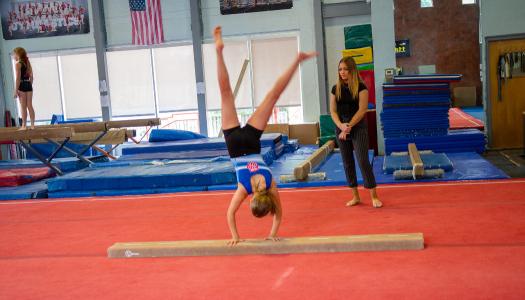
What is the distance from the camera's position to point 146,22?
15.4 metres

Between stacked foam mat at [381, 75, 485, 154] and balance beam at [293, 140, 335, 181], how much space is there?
1.13 m

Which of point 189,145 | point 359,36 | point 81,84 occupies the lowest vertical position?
point 189,145

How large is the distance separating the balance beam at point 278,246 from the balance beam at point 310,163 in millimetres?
2960

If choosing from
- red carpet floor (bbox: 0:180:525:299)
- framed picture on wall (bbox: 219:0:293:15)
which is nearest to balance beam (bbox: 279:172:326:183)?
red carpet floor (bbox: 0:180:525:299)

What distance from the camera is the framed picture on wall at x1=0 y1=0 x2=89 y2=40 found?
51.8 feet

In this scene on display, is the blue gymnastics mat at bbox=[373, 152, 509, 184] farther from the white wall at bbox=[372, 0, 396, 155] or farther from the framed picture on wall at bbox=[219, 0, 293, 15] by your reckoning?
the framed picture on wall at bbox=[219, 0, 293, 15]

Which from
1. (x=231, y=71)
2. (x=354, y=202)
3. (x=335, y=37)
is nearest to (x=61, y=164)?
(x=354, y=202)

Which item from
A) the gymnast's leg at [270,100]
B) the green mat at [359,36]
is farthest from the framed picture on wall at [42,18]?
the gymnast's leg at [270,100]

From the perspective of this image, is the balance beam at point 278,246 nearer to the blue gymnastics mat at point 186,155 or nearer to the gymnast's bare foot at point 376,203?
the gymnast's bare foot at point 376,203

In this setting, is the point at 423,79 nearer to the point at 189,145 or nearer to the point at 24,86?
the point at 189,145

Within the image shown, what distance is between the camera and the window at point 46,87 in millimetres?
16188

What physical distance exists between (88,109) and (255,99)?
16.9 feet

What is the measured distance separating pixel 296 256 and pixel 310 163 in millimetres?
3801

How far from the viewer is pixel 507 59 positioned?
9594 mm
